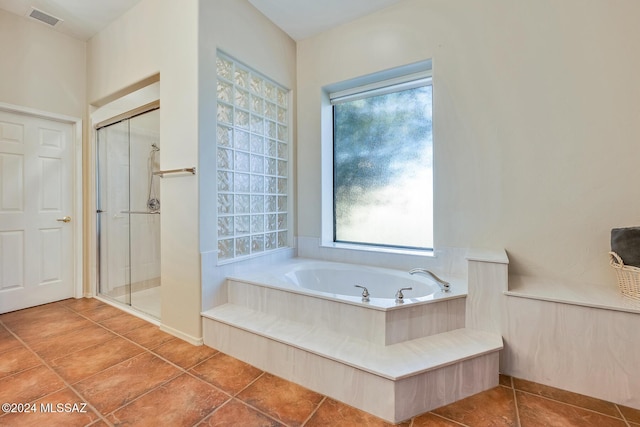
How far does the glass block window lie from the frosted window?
576mm

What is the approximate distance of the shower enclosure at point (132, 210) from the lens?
2619mm

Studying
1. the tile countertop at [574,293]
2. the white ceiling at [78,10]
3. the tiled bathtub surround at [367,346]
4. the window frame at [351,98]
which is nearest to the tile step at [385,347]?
the tiled bathtub surround at [367,346]

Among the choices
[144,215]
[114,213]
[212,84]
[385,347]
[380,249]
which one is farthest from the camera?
[114,213]

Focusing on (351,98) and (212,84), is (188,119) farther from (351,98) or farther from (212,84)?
(351,98)

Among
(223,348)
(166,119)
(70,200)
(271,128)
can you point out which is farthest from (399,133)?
(70,200)

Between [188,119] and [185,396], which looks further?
[188,119]

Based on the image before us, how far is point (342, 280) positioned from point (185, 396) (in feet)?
4.47

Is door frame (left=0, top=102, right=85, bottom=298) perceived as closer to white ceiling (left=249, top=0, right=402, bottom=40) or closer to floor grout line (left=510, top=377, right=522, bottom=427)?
white ceiling (left=249, top=0, right=402, bottom=40)

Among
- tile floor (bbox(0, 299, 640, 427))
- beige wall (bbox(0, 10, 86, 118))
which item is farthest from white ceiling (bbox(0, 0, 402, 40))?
tile floor (bbox(0, 299, 640, 427))

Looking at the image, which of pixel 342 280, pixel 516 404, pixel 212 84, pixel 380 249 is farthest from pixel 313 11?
pixel 516 404

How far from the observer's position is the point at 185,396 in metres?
1.44

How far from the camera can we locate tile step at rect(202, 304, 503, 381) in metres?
1.35

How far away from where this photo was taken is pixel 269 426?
1249 mm

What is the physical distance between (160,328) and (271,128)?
1.93m
